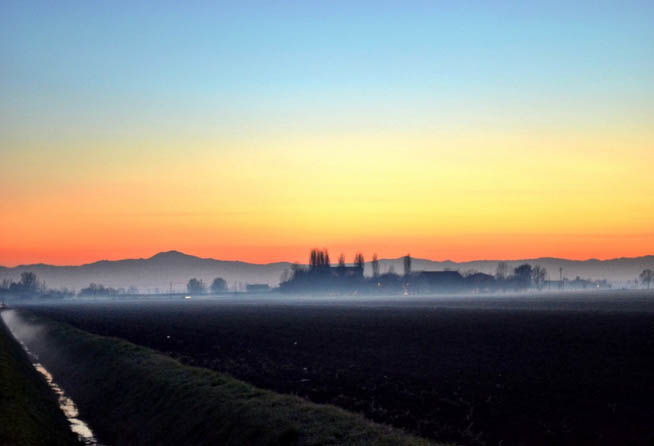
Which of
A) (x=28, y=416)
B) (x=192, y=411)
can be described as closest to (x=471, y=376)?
(x=192, y=411)

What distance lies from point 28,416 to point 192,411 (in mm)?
6961

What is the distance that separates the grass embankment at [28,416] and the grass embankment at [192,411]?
1.90 meters

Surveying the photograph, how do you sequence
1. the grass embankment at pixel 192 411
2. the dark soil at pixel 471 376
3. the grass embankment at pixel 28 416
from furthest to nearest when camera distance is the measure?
the dark soil at pixel 471 376
the grass embankment at pixel 28 416
the grass embankment at pixel 192 411

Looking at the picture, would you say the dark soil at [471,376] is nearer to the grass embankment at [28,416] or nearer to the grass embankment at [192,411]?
the grass embankment at [192,411]

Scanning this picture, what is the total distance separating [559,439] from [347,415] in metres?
7.04

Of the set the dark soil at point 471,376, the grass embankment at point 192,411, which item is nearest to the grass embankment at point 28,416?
the grass embankment at point 192,411

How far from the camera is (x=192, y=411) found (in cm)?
2805

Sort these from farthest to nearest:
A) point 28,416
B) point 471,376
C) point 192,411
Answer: point 471,376 → point 28,416 → point 192,411

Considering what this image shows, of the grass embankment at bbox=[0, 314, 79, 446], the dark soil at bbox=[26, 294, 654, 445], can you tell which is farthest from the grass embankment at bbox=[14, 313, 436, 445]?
the dark soil at bbox=[26, 294, 654, 445]

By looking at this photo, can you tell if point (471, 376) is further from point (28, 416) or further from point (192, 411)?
point (28, 416)

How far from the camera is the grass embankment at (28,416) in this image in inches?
1009

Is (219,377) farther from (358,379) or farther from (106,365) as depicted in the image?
(106,365)

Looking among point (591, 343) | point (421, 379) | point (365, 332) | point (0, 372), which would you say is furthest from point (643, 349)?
point (0, 372)

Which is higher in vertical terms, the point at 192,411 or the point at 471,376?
the point at 192,411
